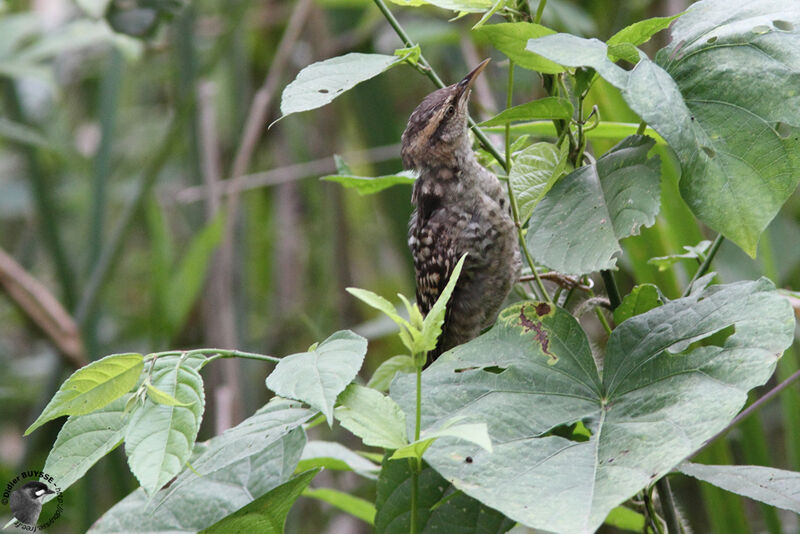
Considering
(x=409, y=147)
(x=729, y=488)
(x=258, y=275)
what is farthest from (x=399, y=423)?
(x=258, y=275)

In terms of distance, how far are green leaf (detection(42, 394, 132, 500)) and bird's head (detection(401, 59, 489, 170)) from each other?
965mm

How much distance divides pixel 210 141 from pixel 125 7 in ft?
4.28

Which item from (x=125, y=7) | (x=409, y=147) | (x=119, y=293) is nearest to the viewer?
(x=409, y=147)

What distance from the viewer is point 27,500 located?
0.99m

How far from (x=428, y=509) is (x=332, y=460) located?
0.82ft

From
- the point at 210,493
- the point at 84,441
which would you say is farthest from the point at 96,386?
the point at 210,493

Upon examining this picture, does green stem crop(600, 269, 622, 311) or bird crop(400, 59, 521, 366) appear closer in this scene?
green stem crop(600, 269, 622, 311)

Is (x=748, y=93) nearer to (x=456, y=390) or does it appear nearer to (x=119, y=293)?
(x=456, y=390)

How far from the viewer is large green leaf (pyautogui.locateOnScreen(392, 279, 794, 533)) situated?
0.82 meters

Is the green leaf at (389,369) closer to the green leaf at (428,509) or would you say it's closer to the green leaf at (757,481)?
the green leaf at (428,509)

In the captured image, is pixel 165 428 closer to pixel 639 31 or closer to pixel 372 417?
pixel 372 417

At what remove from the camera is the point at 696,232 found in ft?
5.98

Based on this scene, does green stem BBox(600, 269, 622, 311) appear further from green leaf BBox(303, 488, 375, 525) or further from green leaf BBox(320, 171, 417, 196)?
green leaf BBox(303, 488, 375, 525)

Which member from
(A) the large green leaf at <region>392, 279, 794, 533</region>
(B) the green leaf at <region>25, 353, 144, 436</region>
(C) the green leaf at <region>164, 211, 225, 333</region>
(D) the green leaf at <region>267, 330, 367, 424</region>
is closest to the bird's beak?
(A) the large green leaf at <region>392, 279, 794, 533</region>
